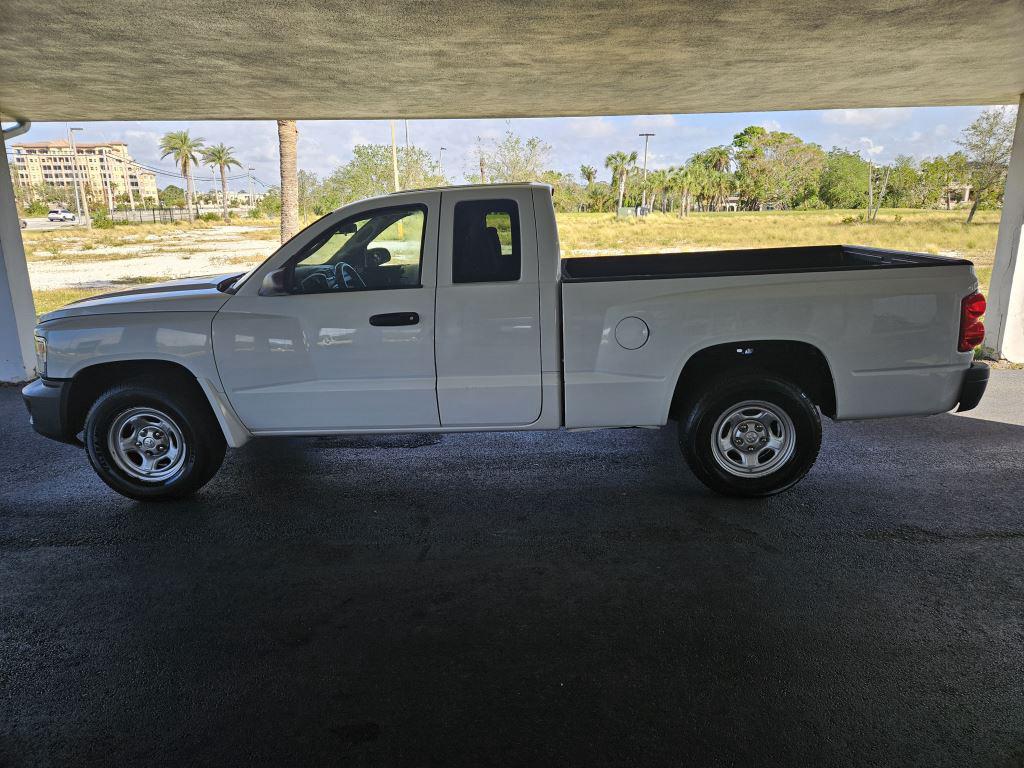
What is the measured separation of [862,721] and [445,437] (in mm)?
4385

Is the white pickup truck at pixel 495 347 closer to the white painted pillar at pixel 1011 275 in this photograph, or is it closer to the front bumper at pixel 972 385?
the front bumper at pixel 972 385

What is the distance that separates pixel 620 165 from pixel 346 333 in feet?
223

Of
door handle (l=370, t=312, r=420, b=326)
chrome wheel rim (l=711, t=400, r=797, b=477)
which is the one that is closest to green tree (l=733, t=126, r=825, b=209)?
chrome wheel rim (l=711, t=400, r=797, b=477)

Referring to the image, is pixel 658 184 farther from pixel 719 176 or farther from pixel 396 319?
pixel 396 319

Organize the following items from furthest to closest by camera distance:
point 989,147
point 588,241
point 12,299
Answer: point 588,241 → point 989,147 → point 12,299

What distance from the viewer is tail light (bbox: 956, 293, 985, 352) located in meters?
4.68

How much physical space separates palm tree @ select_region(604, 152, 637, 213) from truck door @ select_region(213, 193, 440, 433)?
6372 centimetres

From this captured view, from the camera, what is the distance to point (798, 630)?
134 inches

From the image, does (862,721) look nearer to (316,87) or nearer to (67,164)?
(316,87)

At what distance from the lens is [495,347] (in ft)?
15.8

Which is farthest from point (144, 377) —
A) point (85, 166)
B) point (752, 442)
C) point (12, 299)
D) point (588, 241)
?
point (85, 166)

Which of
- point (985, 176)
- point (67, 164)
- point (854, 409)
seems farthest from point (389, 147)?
point (67, 164)

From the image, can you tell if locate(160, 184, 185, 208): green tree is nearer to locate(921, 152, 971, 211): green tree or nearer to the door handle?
locate(921, 152, 971, 211): green tree

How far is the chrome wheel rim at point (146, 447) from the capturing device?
16.8ft
